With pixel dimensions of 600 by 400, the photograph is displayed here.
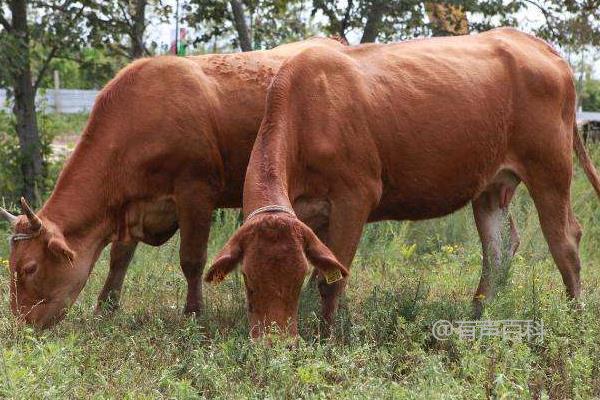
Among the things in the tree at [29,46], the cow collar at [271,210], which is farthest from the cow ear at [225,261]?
Answer: the tree at [29,46]

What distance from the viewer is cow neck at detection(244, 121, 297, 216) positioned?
521 cm

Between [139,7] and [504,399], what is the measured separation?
726cm

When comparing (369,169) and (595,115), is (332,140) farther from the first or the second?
(595,115)

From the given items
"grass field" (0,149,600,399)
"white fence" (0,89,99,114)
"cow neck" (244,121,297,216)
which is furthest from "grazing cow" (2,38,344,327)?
"white fence" (0,89,99,114)

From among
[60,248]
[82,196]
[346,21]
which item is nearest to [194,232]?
[82,196]

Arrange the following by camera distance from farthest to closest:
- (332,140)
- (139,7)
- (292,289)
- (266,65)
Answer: (139,7) → (266,65) → (332,140) → (292,289)

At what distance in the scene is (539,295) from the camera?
252 inches

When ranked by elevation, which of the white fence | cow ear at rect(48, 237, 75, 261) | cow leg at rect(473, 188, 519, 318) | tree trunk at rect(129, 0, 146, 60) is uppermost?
tree trunk at rect(129, 0, 146, 60)

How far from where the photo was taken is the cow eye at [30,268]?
590 centimetres

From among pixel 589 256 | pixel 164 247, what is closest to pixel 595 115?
pixel 589 256

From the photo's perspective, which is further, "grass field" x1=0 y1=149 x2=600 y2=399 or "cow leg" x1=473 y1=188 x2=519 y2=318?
"cow leg" x1=473 y1=188 x2=519 y2=318

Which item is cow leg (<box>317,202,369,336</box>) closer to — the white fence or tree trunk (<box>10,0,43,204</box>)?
tree trunk (<box>10,0,43,204</box>)

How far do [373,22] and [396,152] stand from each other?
152 inches

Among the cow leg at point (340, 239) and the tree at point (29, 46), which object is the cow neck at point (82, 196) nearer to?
the cow leg at point (340, 239)
